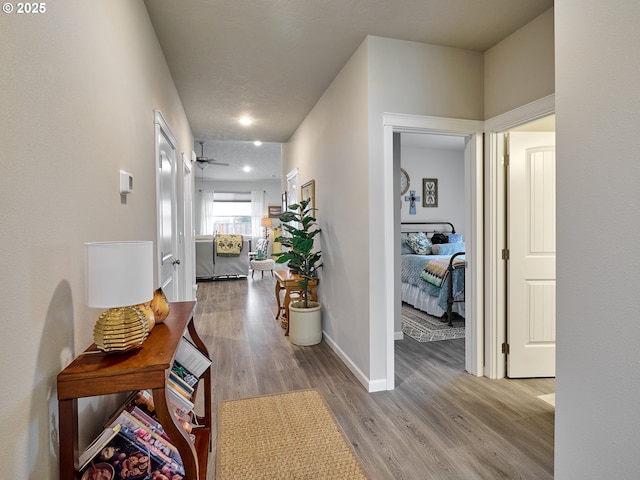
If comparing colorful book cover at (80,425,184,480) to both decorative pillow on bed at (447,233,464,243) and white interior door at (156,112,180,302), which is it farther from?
decorative pillow on bed at (447,233,464,243)

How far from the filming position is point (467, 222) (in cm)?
288

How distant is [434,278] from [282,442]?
3.13 m

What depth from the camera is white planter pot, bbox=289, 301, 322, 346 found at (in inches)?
141

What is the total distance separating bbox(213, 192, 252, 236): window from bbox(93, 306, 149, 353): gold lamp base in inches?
420

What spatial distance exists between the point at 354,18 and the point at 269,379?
2743 mm

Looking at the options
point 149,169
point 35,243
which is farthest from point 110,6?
point 35,243

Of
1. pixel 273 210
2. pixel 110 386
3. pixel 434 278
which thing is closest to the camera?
pixel 110 386

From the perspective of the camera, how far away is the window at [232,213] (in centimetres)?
1158

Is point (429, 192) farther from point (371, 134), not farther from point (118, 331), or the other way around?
point (118, 331)

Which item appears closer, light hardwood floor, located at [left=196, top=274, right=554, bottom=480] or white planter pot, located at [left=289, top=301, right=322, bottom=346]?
light hardwood floor, located at [left=196, top=274, right=554, bottom=480]

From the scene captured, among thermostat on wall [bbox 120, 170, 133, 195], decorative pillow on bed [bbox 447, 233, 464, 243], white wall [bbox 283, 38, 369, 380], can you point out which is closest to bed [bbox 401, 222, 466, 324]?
decorative pillow on bed [bbox 447, 233, 464, 243]

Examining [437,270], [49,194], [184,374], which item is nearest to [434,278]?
[437,270]

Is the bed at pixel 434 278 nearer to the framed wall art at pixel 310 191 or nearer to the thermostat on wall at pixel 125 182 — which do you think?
the framed wall art at pixel 310 191

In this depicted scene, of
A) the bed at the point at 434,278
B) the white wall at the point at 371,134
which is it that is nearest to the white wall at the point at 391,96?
the white wall at the point at 371,134
